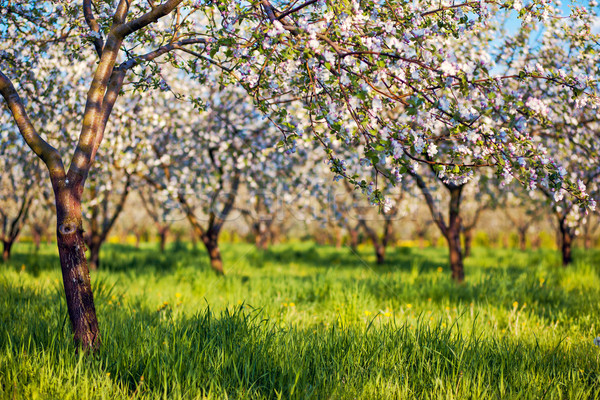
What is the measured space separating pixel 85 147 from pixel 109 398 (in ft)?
6.87

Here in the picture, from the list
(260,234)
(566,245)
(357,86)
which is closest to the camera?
(357,86)

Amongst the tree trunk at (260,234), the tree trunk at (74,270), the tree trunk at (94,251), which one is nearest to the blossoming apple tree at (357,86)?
the tree trunk at (74,270)

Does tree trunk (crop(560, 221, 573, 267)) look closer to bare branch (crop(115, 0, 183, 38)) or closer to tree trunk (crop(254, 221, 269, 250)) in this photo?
tree trunk (crop(254, 221, 269, 250))

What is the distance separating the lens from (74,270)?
11.9ft

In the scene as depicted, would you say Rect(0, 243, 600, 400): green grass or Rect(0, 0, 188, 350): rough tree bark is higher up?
Rect(0, 0, 188, 350): rough tree bark

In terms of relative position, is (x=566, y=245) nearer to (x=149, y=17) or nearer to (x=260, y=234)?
(x=149, y=17)

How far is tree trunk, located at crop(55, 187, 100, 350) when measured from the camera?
11.9 ft

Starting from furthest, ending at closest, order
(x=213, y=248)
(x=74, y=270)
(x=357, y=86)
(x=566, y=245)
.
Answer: (x=566, y=245)
(x=213, y=248)
(x=74, y=270)
(x=357, y=86)

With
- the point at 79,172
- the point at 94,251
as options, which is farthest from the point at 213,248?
the point at 79,172

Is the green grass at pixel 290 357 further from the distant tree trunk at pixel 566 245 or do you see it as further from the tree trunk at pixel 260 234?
the tree trunk at pixel 260 234

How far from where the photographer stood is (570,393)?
3.38m

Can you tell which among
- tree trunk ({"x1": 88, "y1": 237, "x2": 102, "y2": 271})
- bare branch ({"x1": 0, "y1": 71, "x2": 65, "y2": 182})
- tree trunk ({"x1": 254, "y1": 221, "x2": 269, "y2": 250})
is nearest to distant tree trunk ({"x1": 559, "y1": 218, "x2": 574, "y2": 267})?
tree trunk ({"x1": 254, "y1": 221, "x2": 269, "y2": 250})

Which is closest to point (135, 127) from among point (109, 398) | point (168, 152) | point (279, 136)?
point (168, 152)

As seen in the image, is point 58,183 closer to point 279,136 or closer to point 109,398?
point 109,398
